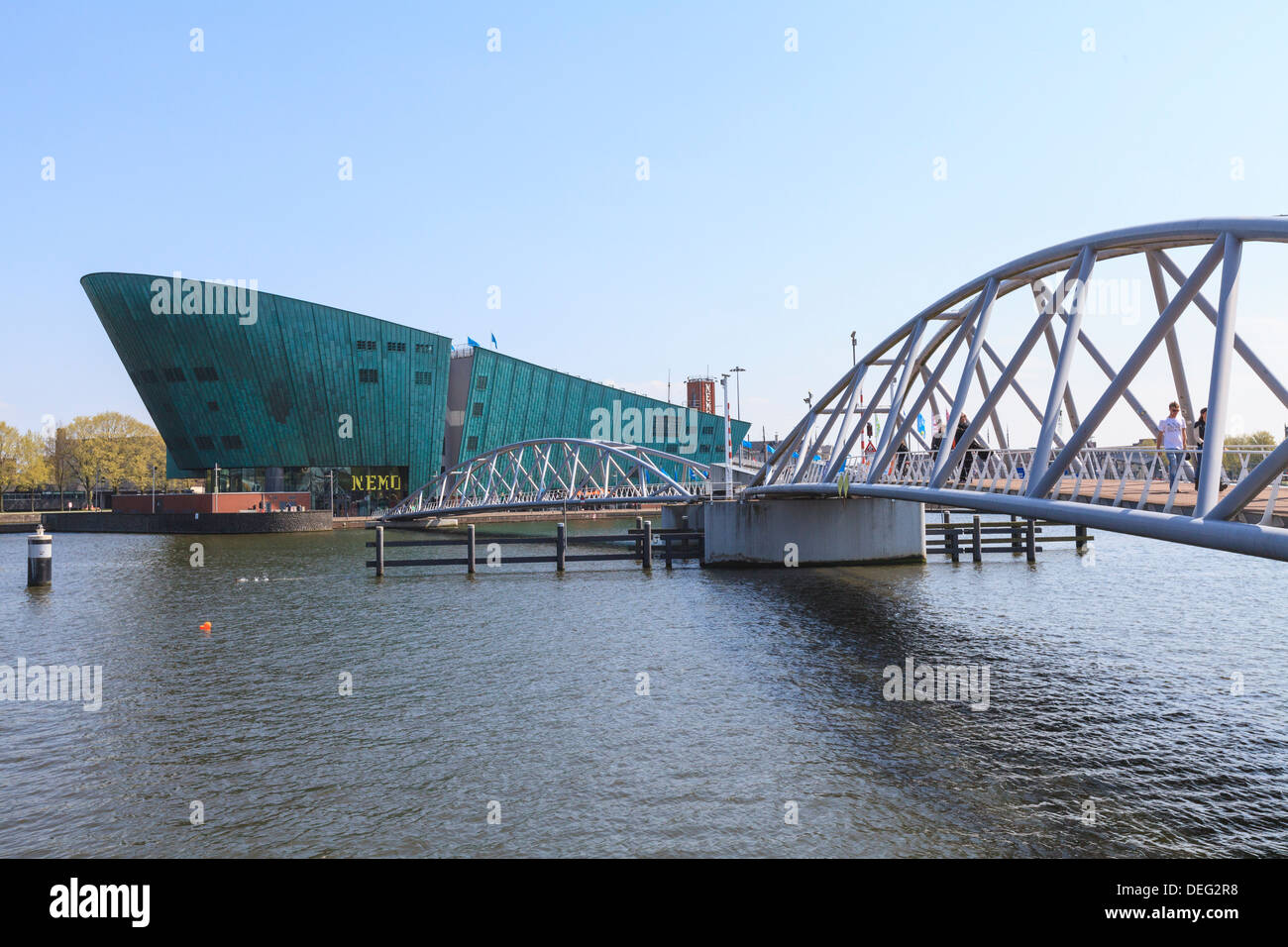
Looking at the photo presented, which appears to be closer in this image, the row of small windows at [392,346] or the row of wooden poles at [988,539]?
the row of wooden poles at [988,539]

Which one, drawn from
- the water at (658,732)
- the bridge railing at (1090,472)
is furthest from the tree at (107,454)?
the bridge railing at (1090,472)

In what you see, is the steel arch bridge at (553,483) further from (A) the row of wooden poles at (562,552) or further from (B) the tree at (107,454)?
(B) the tree at (107,454)

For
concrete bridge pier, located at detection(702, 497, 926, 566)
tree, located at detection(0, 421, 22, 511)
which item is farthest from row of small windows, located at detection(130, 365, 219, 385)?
concrete bridge pier, located at detection(702, 497, 926, 566)

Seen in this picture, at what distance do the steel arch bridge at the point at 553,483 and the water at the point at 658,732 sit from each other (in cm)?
2480

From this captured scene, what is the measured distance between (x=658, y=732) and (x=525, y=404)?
85.4 meters

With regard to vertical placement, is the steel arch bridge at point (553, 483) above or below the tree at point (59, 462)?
below

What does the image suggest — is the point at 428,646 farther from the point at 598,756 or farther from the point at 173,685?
the point at 598,756

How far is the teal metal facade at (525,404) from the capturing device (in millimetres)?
93062

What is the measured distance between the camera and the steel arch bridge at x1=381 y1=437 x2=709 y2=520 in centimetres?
5772

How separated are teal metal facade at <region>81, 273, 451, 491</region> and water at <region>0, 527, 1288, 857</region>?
5582cm

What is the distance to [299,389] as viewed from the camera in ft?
273

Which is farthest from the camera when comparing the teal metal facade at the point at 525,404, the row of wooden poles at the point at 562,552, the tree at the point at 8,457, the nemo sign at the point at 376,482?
the tree at the point at 8,457
